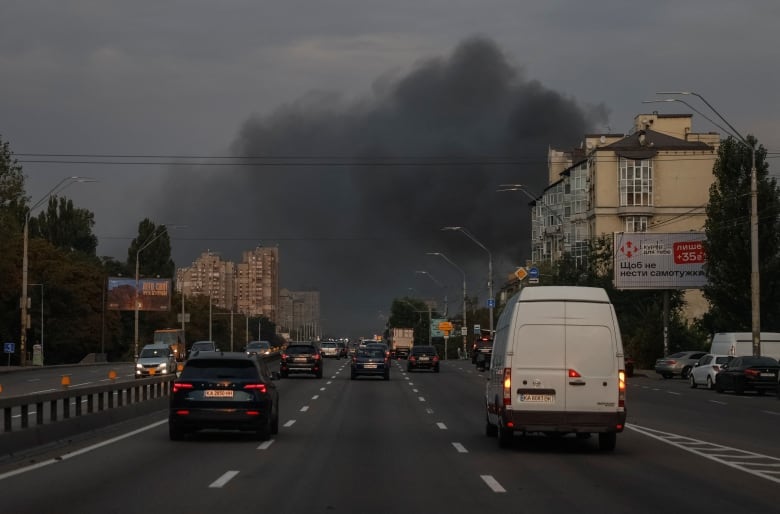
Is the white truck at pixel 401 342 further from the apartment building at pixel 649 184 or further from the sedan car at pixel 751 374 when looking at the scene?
the sedan car at pixel 751 374

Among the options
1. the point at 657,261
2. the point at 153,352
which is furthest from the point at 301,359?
the point at 657,261

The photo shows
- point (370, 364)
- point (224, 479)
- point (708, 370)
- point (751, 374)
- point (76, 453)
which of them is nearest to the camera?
point (224, 479)

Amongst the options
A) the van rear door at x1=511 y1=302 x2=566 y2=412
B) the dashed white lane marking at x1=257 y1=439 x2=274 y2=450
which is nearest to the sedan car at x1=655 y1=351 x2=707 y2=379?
the dashed white lane marking at x1=257 y1=439 x2=274 y2=450

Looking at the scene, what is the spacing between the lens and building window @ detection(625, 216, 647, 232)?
4252 inches

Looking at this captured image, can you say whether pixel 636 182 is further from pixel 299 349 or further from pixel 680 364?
pixel 299 349

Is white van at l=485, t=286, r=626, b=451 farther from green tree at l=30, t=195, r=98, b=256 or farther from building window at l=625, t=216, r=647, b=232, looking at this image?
green tree at l=30, t=195, r=98, b=256

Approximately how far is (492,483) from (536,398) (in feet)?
14.0

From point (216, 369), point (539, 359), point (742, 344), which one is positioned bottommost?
point (742, 344)

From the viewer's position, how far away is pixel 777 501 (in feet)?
44.4

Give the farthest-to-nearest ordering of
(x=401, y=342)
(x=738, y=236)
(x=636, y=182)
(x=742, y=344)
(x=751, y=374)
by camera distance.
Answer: (x=401, y=342) < (x=636, y=182) < (x=738, y=236) < (x=742, y=344) < (x=751, y=374)

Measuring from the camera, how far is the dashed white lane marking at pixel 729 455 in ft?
56.5

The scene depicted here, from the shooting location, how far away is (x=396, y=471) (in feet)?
54.9

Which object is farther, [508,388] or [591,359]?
[591,359]

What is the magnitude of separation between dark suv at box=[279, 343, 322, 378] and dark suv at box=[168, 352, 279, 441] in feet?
113
